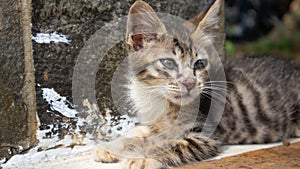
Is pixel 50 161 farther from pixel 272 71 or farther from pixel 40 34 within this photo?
pixel 272 71

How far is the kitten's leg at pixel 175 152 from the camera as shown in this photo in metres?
2.46

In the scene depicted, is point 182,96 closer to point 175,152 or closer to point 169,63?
point 169,63

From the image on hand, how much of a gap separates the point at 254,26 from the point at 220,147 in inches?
200

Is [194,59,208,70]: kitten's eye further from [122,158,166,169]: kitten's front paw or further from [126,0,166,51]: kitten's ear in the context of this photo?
[122,158,166,169]: kitten's front paw

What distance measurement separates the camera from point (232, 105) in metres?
2.91

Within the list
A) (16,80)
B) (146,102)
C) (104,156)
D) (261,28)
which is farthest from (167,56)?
(261,28)

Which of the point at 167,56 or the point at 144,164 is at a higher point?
the point at 167,56

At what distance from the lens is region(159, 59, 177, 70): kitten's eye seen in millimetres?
2619

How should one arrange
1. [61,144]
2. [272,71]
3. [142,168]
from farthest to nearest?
[272,71]
[61,144]
[142,168]

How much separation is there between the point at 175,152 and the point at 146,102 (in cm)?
43

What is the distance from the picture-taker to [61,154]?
9.28ft

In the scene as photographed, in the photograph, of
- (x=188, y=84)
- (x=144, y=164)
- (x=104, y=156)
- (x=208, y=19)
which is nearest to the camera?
(x=144, y=164)

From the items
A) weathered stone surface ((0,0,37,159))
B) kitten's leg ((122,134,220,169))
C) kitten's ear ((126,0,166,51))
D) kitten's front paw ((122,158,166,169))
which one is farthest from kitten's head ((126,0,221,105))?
weathered stone surface ((0,0,37,159))

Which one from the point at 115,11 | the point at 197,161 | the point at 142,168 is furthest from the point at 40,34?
the point at 197,161
